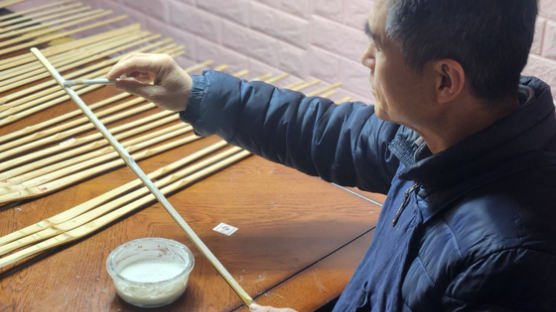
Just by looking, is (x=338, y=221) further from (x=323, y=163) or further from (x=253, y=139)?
(x=253, y=139)

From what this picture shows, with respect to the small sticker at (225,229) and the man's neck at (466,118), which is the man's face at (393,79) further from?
the small sticker at (225,229)

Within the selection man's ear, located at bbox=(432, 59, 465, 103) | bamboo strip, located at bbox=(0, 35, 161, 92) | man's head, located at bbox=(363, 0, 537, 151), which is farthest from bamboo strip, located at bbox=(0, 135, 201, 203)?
man's ear, located at bbox=(432, 59, 465, 103)

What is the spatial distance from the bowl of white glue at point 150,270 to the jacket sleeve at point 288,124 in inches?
11.8

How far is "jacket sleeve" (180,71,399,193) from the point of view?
1245mm

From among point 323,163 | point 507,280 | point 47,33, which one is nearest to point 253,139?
point 323,163

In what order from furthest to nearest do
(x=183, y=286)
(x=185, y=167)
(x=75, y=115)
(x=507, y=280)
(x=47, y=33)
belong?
(x=47, y=33), (x=75, y=115), (x=185, y=167), (x=183, y=286), (x=507, y=280)

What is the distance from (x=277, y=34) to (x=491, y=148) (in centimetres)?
135

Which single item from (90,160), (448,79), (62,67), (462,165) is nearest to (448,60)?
(448,79)

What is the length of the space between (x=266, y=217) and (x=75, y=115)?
55 centimetres

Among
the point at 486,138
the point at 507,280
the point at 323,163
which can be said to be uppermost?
the point at 486,138

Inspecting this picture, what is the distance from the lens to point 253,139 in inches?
50.9

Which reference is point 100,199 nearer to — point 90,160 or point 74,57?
point 90,160

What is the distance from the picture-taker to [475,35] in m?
0.77

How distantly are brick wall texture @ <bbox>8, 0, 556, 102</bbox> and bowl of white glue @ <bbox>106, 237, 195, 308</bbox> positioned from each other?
0.99 m
